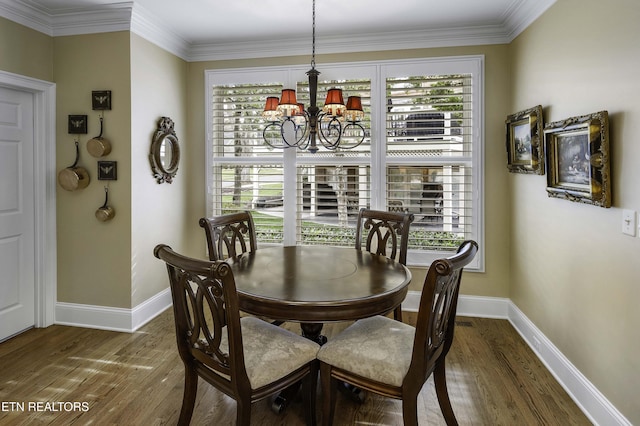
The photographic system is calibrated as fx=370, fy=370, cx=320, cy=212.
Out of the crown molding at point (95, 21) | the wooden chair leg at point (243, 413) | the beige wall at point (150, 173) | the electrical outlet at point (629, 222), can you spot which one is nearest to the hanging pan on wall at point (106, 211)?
the beige wall at point (150, 173)

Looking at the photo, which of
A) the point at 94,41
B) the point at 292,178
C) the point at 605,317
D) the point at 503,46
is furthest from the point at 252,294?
the point at 503,46

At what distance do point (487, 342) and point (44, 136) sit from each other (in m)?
4.06

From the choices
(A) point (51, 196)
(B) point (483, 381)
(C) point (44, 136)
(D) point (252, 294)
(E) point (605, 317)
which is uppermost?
(C) point (44, 136)

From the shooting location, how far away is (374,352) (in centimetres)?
179

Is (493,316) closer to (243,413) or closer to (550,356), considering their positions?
(550,356)

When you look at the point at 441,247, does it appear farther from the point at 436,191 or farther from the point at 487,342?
the point at 487,342

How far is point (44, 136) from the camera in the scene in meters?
3.13

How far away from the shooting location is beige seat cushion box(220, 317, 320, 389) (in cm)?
168

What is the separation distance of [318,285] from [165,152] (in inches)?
93.8

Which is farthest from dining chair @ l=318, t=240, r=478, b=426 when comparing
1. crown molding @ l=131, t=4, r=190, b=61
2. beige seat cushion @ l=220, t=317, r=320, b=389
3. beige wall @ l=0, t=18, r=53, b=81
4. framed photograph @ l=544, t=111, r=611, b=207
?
beige wall @ l=0, t=18, r=53, b=81

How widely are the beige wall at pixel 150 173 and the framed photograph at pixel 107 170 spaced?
14 centimetres

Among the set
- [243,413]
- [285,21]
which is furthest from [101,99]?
[243,413]

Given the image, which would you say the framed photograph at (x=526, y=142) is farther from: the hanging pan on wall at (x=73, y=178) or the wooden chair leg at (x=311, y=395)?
the hanging pan on wall at (x=73, y=178)

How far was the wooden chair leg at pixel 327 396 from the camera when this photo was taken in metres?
1.82
